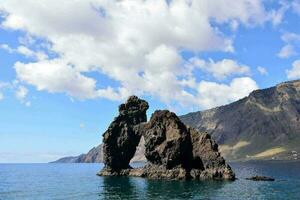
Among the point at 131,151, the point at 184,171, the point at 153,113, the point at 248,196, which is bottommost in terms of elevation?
the point at 248,196

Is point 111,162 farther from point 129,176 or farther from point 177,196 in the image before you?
point 177,196

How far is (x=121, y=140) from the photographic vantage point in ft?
595

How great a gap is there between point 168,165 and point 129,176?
2334cm

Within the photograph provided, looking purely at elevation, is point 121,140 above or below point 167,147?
above

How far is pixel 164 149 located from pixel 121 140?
31.1 m

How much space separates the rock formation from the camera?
152000mm

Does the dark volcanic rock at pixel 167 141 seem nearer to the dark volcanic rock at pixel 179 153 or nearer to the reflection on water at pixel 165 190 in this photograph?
the dark volcanic rock at pixel 179 153

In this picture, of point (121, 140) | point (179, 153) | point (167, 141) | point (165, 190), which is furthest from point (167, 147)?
point (165, 190)

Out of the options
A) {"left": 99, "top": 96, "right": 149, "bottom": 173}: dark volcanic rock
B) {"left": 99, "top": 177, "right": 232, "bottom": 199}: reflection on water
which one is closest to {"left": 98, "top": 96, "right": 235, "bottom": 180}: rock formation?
{"left": 99, "top": 96, "right": 149, "bottom": 173}: dark volcanic rock

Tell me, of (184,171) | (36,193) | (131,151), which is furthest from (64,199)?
(131,151)

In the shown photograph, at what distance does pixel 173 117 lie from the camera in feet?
534

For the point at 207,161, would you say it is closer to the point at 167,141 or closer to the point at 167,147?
the point at 167,147

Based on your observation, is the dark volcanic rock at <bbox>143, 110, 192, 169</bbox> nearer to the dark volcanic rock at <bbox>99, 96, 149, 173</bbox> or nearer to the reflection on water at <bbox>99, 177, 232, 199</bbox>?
the dark volcanic rock at <bbox>99, 96, 149, 173</bbox>

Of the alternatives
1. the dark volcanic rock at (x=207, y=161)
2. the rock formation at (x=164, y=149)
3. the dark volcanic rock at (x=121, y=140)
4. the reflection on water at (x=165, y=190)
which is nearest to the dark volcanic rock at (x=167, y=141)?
the rock formation at (x=164, y=149)
